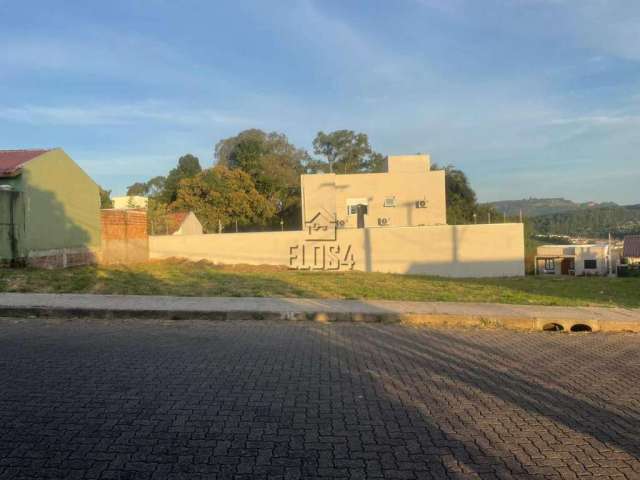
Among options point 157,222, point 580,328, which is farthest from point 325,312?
point 157,222

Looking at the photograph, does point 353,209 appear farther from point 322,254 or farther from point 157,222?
point 157,222

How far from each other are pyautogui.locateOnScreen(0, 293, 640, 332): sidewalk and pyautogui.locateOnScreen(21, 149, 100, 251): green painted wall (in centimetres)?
855

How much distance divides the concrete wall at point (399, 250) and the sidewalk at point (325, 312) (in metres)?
17.2

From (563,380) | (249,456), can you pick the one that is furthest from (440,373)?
(249,456)

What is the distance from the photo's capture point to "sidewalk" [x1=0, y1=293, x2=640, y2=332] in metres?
10.2

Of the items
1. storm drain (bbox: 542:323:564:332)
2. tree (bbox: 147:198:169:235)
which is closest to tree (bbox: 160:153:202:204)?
tree (bbox: 147:198:169:235)

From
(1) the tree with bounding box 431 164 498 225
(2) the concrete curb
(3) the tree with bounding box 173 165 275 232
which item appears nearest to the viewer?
(2) the concrete curb

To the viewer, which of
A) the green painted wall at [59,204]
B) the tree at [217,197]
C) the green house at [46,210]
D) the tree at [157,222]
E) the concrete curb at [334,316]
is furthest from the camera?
the tree at [217,197]

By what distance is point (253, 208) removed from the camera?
158ft

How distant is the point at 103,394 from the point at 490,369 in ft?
14.3

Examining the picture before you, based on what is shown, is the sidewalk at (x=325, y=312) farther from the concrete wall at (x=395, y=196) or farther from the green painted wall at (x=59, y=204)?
the concrete wall at (x=395, y=196)

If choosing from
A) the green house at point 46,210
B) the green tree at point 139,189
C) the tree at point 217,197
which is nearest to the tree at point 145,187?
the green tree at point 139,189

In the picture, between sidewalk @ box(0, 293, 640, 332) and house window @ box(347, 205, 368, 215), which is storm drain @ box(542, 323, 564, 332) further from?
house window @ box(347, 205, 368, 215)

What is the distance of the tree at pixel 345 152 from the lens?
2562 inches
